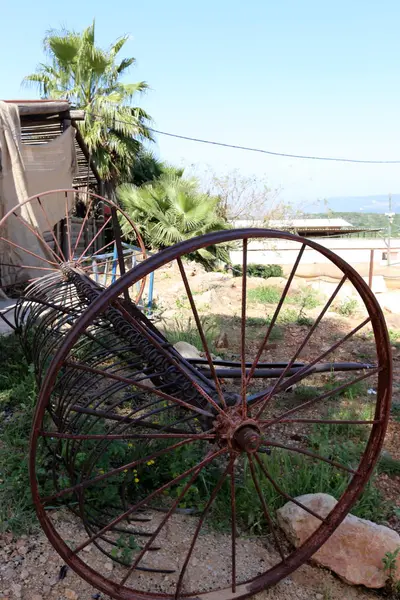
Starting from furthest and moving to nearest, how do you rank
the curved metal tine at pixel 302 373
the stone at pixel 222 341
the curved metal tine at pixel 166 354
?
the stone at pixel 222 341, the curved metal tine at pixel 302 373, the curved metal tine at pixel 166 354

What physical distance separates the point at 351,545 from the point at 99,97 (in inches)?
558

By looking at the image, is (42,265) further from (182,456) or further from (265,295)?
(182,456)

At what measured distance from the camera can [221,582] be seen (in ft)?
7.10

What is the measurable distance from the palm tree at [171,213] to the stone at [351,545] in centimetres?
1049

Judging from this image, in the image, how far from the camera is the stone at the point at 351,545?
220cm

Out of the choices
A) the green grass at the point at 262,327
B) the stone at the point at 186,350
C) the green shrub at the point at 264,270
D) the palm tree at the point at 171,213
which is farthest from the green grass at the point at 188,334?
the green shrub at the point at 264,270

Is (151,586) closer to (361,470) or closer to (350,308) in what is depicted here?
(361,470)

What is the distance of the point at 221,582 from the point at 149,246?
11776 millimetres

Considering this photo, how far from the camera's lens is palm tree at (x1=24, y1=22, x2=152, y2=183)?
45.4ft

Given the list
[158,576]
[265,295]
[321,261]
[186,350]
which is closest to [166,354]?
[158,576]

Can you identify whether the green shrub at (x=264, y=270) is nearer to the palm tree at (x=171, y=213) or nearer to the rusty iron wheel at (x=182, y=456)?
the palm tree at (x=171, y=213)

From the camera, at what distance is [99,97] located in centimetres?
1422

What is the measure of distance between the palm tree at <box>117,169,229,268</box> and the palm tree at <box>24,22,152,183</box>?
41.5 inches

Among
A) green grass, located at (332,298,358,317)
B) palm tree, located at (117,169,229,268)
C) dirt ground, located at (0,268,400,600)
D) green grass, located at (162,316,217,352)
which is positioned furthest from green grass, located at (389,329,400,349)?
palm tree, located at (117,169,229,268)
